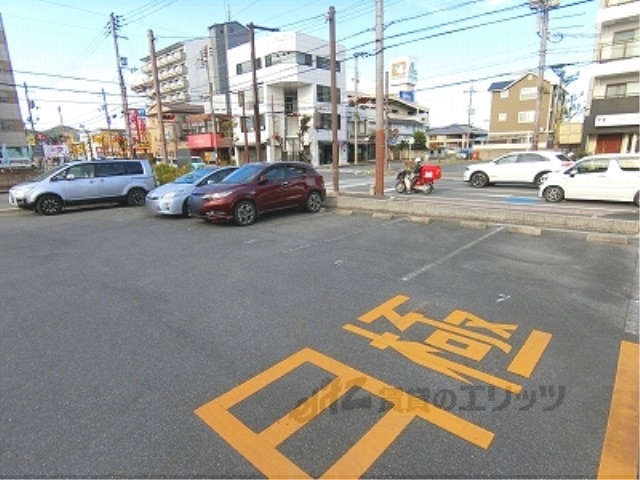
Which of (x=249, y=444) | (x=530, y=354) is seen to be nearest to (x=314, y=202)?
(x=530, y=354)

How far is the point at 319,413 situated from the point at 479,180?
51.5 ft

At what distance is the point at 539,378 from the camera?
2.77 m

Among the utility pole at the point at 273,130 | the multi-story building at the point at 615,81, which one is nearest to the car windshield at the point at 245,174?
the multi-story building at the point at 615,81

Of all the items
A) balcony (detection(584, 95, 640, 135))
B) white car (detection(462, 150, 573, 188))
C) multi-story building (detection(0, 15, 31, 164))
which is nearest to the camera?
white car (detection(462, 150, 573, 188))

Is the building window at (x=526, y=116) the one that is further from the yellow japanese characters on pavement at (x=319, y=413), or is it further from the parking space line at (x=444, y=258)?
the yellow japanese characters on pavement at (x=319, y=413)

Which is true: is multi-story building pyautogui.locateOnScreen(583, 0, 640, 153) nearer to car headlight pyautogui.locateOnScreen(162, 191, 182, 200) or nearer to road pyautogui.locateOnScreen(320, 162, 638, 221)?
road pyautogui.locateOnScreen(320, 162, 638, 221)

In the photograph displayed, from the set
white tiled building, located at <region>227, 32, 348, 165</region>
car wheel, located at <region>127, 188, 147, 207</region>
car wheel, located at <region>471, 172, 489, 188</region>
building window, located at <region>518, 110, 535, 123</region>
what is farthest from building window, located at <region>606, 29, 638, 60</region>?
car wheel, located at <region>127, 188, 147, 207</region>

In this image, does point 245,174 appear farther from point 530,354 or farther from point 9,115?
point 9,115

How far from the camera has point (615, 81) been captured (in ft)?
71.5

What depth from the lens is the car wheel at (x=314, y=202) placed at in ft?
32.9

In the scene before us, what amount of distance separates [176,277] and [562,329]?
15.3 feet

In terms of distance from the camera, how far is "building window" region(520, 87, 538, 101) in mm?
42719

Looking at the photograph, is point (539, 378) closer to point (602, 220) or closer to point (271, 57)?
point (602, 220)

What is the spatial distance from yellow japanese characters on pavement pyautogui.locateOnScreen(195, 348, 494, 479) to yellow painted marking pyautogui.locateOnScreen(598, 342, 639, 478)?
0.61m
